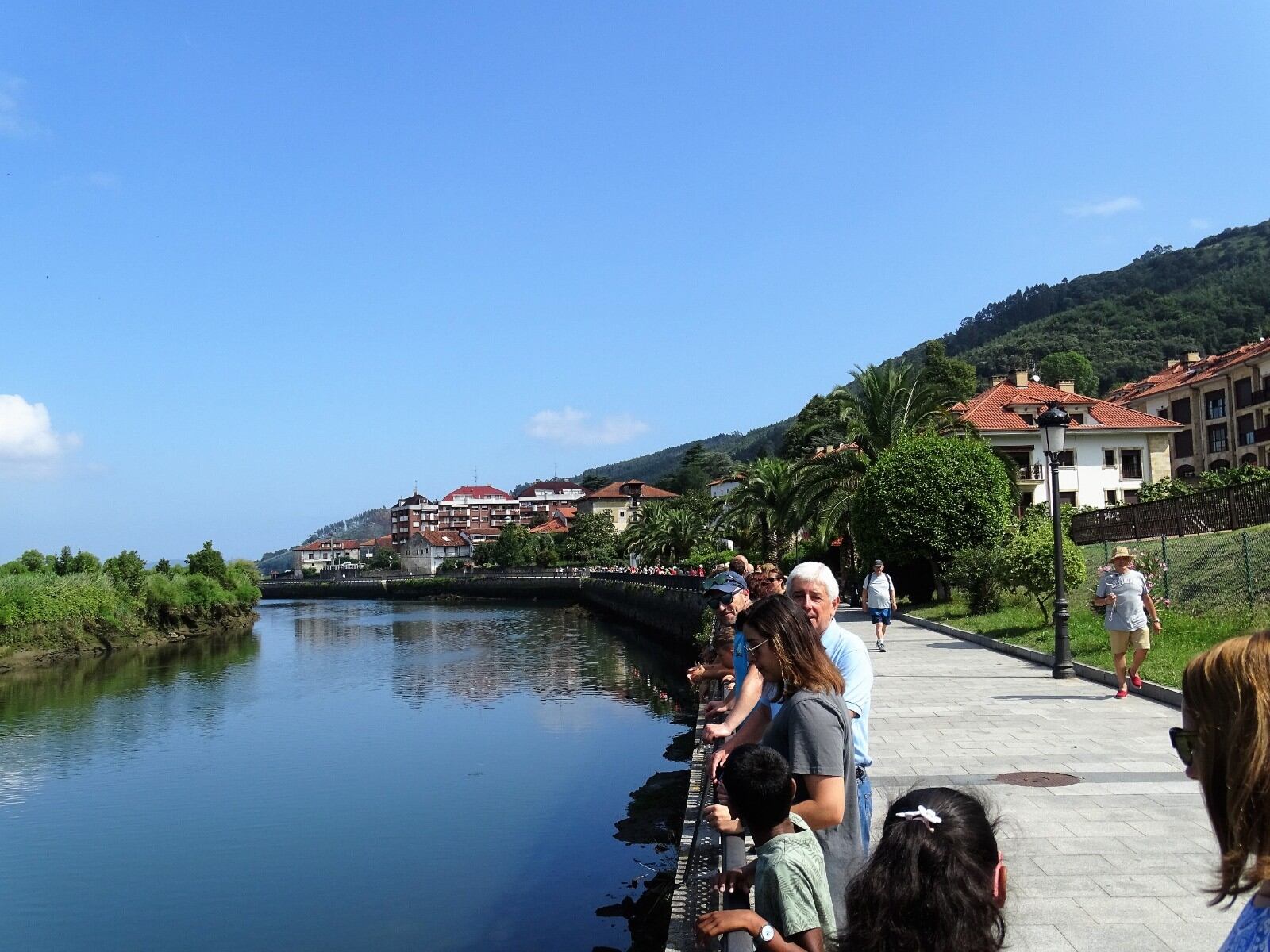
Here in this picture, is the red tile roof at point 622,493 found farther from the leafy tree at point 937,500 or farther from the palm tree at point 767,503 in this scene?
the leafy tree at point 937,500

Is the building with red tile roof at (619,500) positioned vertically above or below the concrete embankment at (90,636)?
above

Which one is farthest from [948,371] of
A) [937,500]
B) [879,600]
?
[879,600]

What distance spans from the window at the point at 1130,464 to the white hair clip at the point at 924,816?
176 ft

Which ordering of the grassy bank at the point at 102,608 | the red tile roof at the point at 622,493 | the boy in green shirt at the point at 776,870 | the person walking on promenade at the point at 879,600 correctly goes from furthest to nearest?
the red tile roof at the point at 622,493, the grassy bank at the point at 102,608, the person walking on promenade at the point at 879,600, the boy in green shirt at the point at 776,870

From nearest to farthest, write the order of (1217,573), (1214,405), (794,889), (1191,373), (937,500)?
1. (794,889)
2. (1217,573)
3. (937,500)
4. (1214,405)
5. (1191,373)

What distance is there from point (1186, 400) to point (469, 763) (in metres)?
52.1

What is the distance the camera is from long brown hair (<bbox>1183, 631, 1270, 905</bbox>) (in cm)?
153

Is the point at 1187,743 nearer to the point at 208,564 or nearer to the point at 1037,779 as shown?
the point at 1037,779

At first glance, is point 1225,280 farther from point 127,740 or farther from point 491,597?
point 127,740

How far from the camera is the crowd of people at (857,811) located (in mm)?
1556

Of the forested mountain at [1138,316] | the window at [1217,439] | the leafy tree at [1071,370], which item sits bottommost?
the window at [1217,439]

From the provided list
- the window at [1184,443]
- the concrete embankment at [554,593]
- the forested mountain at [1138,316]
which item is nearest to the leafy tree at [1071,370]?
the forested mountain at [1138,316]

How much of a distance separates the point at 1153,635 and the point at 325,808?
39.5 ft

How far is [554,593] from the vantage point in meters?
79.6
